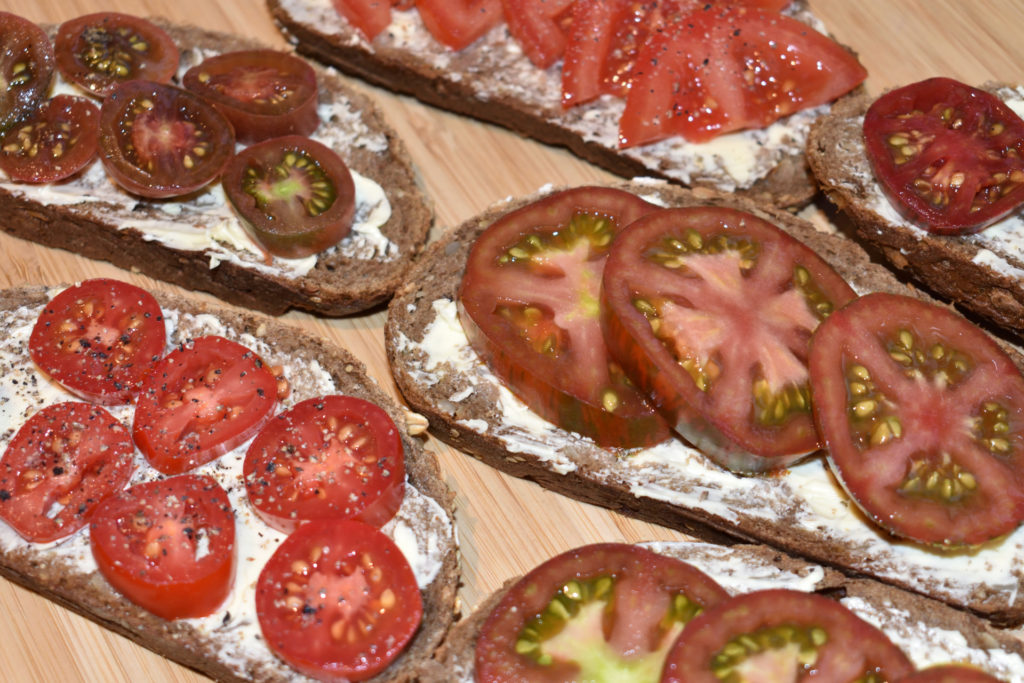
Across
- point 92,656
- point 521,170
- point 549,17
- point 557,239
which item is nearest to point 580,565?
point 557,239

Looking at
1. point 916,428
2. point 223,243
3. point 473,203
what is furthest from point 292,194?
point 916,428

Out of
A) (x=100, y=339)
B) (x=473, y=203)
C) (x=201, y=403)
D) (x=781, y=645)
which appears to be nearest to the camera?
(x=781, y=645)

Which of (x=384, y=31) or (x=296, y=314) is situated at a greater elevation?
(x=384, y=31)

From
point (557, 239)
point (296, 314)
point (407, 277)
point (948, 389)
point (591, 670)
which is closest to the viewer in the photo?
point (591, 670)

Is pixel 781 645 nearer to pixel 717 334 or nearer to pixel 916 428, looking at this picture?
pixel 916 428

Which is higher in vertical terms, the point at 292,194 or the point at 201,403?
the point at 292,194

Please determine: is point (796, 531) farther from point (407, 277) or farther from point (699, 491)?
point (407, 277)

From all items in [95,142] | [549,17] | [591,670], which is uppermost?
[549,17]
